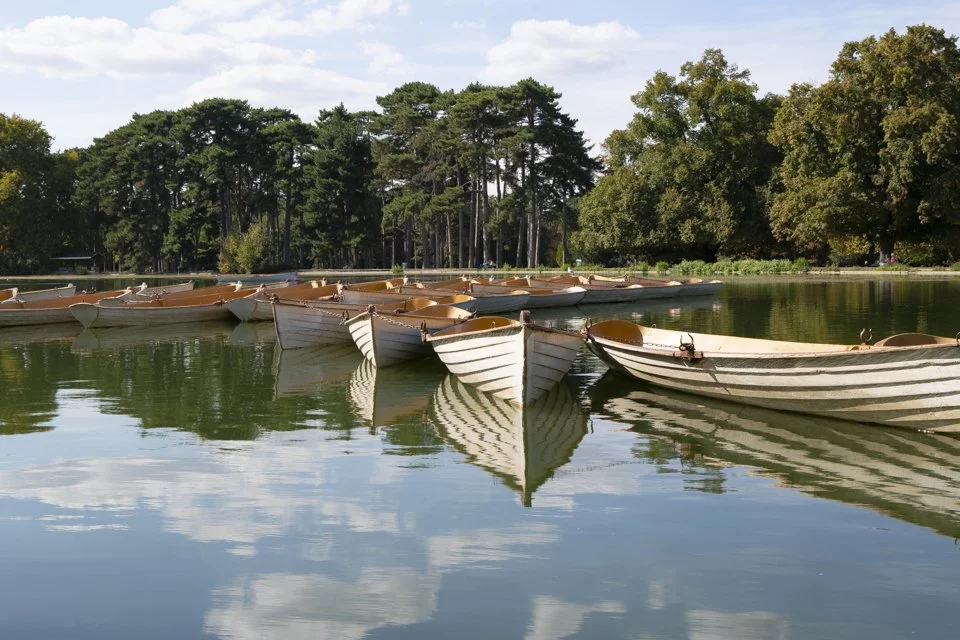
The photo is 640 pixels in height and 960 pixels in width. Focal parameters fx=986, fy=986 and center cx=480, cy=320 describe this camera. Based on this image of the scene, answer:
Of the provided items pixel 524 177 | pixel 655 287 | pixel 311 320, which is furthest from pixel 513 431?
pixel 524 177

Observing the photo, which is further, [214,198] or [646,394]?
[214,198]

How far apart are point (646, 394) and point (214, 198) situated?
2979 inches

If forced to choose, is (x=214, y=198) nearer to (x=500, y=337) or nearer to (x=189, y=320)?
(x=189, y=320)

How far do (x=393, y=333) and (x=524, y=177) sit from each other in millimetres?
54826

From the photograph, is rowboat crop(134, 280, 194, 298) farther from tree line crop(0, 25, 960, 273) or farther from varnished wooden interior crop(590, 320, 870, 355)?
tree line crop(0, 25, 960, 273)

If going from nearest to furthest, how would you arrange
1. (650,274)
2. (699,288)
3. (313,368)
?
(313,368), (699,288), (650,274)

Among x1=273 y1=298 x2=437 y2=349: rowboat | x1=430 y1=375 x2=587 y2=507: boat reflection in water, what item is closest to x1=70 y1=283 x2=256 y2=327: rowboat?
x1=273 y1=298 x2=437 y2=349: rowboat

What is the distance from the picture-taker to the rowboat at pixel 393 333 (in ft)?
56.1

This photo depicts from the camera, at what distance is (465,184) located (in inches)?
3063

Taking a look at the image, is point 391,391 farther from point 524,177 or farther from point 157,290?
point 524,177

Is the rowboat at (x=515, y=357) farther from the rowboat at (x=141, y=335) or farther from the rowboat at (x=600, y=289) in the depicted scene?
the rowboat at (x=600, y=289)

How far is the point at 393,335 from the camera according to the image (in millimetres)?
17219

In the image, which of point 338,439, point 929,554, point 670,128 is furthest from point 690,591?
point 670,128

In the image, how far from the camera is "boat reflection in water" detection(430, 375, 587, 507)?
9.86m
